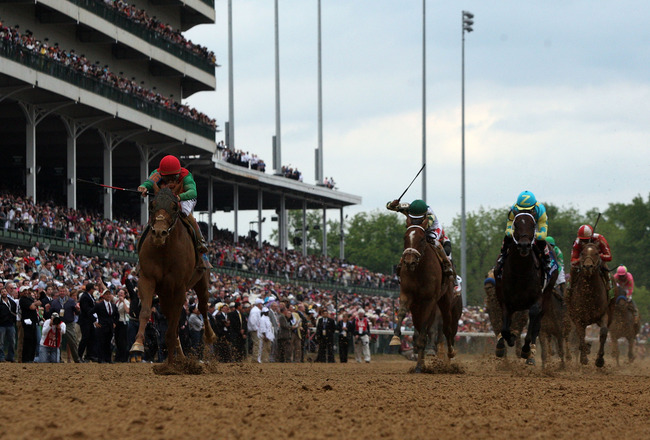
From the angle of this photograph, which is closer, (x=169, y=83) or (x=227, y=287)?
(x=227, y=287)

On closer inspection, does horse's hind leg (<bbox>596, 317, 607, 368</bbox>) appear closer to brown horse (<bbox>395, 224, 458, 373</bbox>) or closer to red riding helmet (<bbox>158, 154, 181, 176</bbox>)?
brown horse (<bbox>395, 224, 458, 373</bbox>)

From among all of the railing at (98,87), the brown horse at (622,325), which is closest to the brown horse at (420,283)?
the brown horse at (622,325)

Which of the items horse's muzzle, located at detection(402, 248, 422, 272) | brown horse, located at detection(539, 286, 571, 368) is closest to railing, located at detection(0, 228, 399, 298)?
brown horse, located at detection(539, 286, 571, 368)

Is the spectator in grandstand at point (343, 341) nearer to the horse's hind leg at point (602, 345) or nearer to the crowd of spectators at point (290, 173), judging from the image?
the horse's hind leg at point (602, 345)

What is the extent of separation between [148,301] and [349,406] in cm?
458

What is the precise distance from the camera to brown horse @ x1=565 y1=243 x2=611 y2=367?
18.2m

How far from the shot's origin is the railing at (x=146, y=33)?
45344mm

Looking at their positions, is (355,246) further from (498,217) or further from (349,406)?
(349,406)

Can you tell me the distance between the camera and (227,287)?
36000mm

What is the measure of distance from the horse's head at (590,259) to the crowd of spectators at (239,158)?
1540 inches

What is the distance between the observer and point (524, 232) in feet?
51.1

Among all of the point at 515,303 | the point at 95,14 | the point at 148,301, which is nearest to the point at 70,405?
the point at 148,301

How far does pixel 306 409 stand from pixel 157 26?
44.3 m

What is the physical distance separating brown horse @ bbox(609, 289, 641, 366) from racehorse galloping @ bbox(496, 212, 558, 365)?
32.5ft
